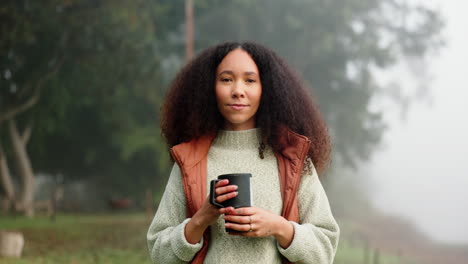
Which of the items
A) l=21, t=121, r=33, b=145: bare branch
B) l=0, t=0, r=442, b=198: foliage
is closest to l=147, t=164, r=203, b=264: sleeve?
l=0, t=0, r=442, b=198: foliage

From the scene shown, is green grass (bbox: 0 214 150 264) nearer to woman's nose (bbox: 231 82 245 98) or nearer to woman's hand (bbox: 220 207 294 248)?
woman's nose (bbox: 231 82 245 98)

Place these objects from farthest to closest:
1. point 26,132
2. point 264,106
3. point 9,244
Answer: point 26,132, point 9,244, point 264,106

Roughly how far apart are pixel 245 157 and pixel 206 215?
43 cm

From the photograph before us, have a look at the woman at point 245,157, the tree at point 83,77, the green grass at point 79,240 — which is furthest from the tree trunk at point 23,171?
the woman at point 245,157

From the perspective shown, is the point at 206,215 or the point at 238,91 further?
the point at 238,91

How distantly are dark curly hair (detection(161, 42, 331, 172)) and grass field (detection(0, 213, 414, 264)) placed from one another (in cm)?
803

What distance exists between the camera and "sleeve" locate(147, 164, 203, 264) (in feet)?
7.63

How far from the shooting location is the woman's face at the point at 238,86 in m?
2.49

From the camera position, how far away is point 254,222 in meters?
2.12

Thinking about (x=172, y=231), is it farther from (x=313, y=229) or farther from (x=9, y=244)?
(x=9, y=244)

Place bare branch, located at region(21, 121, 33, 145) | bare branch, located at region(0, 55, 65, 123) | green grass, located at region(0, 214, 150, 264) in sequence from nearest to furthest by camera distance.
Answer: green grass, located at region(0, 214, 150, 264) → bare branch, located at region(0, 55, 65, 123) → bare branch, located at region(21, 121, 33, 145)

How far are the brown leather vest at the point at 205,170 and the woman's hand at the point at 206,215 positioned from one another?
4.4 inches

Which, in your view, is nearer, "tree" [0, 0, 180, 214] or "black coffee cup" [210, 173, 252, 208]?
"black coffee cup" [210, 173, 252, 208]

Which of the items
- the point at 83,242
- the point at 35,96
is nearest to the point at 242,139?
the point at 83,242
